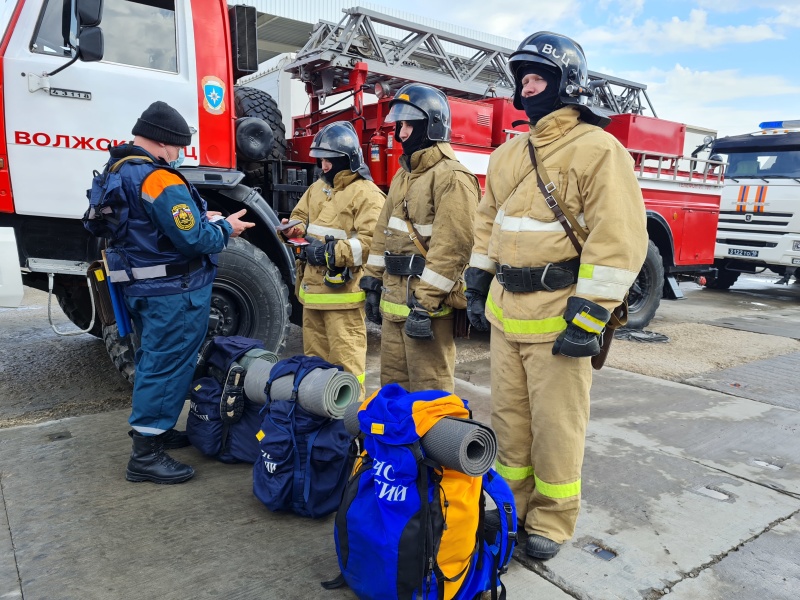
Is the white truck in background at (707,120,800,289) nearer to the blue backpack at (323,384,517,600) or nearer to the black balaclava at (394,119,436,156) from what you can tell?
the black balaclava at (394,119,436,156)

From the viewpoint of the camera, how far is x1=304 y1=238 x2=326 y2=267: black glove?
359 cm

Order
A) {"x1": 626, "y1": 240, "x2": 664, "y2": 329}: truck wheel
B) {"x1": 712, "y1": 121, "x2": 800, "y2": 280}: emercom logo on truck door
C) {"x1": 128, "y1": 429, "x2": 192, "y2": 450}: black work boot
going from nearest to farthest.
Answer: {"x1": 128, "y1": 429, "x2": 192, "y2": 450}: black work boot, {"x1": 626, "y1": 240, "x2": 664, "y2": 329}: truck wheel, {"x1": 712, "y1": 121, "x2": 800, "y2": 280}: emercom logo on truck door

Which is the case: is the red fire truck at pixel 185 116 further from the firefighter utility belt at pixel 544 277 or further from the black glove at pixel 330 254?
the firefighter utility belt at pixel 544 277

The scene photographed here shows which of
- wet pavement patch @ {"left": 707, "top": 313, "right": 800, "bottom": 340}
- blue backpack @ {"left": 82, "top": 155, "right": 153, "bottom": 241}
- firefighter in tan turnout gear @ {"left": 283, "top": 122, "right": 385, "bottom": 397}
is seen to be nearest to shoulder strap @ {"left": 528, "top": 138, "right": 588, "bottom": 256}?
firefighter in tan turnout gear @ {"left": 283, "top": 122, "right": 385, "bottom": 397}

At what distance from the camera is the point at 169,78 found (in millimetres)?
3791

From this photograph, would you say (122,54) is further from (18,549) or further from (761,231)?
(761,231)

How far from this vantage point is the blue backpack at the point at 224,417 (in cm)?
306

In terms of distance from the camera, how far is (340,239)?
3.71 m

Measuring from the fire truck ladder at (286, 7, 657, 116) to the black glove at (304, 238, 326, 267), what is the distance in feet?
8.98

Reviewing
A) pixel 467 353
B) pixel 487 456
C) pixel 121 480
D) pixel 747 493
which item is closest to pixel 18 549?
pixel 121 480

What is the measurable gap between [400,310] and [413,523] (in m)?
1.50

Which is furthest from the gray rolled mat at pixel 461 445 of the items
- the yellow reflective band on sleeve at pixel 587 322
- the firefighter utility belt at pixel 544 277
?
the firefighter utility belt at pixel 544 277

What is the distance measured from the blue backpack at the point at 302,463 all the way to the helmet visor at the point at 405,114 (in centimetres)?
151

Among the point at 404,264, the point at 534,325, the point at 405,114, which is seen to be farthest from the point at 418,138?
the point at 534,325
